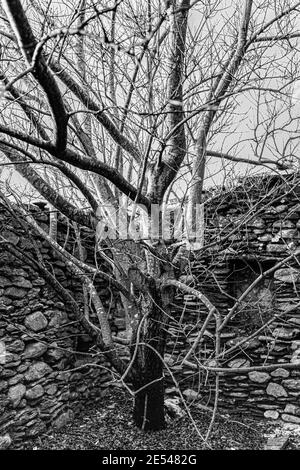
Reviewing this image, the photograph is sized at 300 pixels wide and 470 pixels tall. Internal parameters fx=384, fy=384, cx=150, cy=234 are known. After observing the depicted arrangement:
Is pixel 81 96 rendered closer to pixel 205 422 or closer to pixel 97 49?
pixel 97 49

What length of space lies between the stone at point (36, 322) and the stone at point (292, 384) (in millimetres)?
2921

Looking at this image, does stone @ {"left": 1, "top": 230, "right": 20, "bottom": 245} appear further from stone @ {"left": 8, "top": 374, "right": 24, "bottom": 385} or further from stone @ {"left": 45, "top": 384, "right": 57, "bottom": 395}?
stone @ {"left": 45, "top": 384, "right": 57, "bottom": 395}

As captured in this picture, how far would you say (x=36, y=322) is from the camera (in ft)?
13.9

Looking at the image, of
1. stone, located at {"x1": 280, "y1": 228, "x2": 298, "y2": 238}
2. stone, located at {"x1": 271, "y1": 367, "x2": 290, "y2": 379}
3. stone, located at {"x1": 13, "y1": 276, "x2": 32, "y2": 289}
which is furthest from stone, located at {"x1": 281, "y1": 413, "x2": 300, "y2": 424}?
stone, located at {"x1": 13, "y1": 276, "x2": 32, "y2": 289}

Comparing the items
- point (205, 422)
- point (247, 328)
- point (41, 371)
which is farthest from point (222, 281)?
point (41, 371)

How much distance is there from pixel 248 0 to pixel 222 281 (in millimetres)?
3200

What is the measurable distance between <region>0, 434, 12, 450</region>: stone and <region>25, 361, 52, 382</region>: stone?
565mm

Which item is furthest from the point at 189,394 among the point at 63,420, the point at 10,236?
the point at 10,236

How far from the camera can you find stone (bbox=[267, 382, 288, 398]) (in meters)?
4.58

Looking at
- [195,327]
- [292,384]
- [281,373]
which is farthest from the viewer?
[281,373]

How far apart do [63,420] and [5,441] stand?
81 centimetres

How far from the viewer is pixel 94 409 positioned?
476 cm

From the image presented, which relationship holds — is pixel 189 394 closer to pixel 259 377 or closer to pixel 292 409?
pixel 259 377

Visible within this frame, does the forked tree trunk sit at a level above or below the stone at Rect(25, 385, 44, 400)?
above
